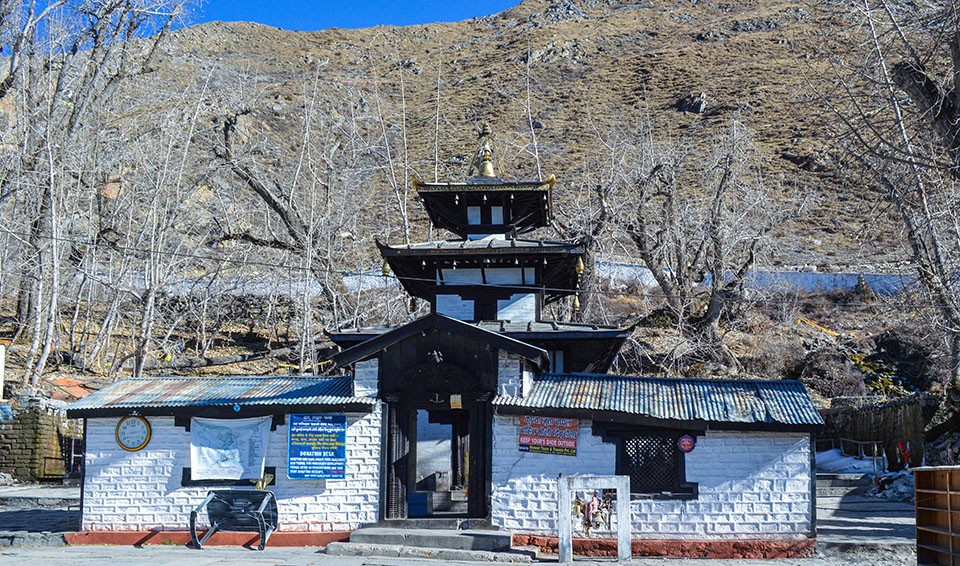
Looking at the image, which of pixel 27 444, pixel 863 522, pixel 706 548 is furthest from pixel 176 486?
pixel 863 522

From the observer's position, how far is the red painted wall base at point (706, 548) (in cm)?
1652

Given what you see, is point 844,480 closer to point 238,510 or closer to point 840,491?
point 840,491

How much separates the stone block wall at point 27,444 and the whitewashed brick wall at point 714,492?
16.4 m

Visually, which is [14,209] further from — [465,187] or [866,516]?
[866,516]

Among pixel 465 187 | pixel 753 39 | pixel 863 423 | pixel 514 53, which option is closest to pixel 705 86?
pixel 753 39

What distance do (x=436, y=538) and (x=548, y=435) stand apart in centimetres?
265

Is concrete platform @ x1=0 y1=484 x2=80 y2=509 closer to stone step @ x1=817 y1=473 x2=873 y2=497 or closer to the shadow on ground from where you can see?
the shadow on ground

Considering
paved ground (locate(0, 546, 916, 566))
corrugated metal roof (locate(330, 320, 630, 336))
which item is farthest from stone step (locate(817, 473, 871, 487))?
paved ground (locate(0, 546, 916, 566))

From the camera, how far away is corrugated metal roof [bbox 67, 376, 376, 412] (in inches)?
701

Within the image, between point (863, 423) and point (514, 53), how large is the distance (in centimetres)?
8494

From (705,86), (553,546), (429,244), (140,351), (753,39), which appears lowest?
(553,546)

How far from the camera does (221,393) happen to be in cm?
1859

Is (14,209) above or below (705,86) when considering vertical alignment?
below

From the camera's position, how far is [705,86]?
287 feet
